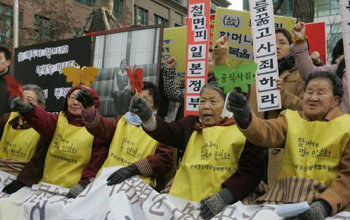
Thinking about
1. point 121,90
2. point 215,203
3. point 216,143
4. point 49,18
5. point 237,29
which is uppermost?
point 49,18

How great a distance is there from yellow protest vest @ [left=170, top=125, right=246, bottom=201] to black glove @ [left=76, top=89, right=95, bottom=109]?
A: 93 centimetres

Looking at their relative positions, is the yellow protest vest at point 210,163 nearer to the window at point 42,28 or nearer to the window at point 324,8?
the window at point 42,28

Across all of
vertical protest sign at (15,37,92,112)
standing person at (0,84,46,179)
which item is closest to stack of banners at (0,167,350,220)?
standing person at (0,84,46,179)

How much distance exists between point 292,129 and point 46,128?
2.33 metres

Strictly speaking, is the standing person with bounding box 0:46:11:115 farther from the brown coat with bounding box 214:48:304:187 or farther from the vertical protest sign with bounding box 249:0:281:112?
the vertical protest sign with bounding box 249:0:281:112

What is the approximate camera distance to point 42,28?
56.9ft

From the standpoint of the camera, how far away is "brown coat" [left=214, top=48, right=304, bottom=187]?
403cm

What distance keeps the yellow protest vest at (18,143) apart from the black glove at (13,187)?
260 mm

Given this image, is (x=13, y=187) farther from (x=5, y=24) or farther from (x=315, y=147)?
(x=5, y=24)

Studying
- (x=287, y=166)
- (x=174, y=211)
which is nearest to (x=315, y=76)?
(x=287, y=166)

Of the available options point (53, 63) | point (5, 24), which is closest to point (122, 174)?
point (53, 63)

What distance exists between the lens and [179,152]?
4.48m

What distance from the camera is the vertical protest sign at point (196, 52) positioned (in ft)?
15.5

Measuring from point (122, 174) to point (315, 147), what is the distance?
156 cm
